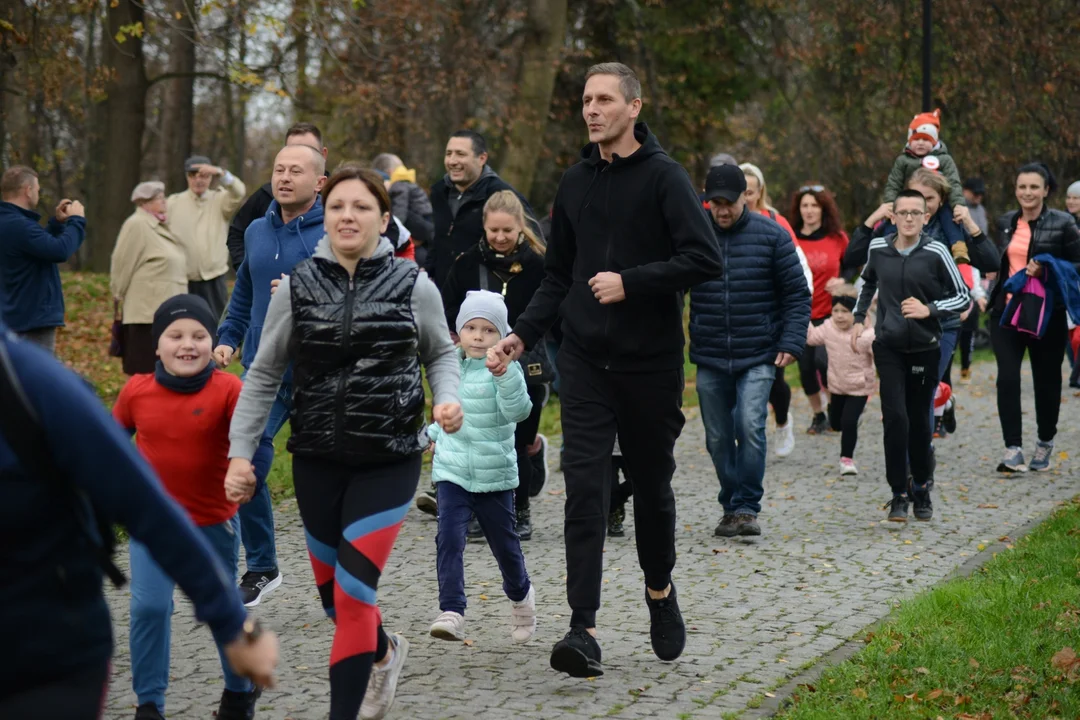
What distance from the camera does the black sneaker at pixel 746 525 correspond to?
905cm

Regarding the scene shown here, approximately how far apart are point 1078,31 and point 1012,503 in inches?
682

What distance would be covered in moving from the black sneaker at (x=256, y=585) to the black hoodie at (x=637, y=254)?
2294 mm

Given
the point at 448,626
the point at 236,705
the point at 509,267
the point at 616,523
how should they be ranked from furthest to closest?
the point at 616,523 < the point at 509,267 < the point at 448,626 < the point at 236,705

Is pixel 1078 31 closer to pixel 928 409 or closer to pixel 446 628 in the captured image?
pixel 928 409

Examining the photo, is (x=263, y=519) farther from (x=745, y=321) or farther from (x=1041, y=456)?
(x=1041, y=456)

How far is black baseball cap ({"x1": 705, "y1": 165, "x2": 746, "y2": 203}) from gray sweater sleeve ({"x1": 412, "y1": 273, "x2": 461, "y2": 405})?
3.91 m

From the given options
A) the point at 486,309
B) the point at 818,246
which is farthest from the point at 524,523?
the point at 818,246

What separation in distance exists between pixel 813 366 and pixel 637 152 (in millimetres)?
7926

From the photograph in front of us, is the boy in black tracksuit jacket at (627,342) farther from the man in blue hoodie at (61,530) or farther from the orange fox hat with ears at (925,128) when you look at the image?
the orange fox hat with ears at (925,128)

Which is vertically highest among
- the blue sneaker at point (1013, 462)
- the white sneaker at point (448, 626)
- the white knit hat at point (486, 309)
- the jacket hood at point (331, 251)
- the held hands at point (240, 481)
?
the jacket hood at point (331, 251)

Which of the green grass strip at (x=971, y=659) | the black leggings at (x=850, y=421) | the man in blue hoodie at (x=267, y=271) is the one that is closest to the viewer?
the green grass strip at (x=971, y=659)

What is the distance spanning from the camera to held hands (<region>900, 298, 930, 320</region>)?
9.04m

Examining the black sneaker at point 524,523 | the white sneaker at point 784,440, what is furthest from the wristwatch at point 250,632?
the white sneaker at point 784,440

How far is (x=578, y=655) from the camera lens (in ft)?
18.5
